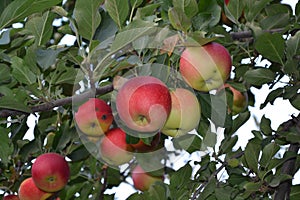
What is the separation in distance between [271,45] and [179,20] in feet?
1.32

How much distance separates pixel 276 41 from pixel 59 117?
934 millimetres

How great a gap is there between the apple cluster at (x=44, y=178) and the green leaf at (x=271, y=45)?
2.63 feet

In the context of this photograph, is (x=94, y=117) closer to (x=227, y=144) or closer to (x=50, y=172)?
(x=50, y=172)

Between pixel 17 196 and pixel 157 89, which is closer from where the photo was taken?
pixel 157 89

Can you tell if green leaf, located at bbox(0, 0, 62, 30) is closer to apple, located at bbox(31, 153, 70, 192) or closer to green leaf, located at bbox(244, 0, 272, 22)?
apple, located at bbox(31, 153, 70, 192)

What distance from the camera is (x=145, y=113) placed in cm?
134

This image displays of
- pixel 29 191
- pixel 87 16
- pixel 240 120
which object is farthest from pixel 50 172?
pixel 240 120

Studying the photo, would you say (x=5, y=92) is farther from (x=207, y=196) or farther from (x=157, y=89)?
(x=207, y=196)

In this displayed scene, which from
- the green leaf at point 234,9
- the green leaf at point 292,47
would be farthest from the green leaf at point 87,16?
the green leaf at point 292,47

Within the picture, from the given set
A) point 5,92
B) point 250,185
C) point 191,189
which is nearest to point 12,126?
point 5,92

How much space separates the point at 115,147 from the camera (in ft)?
5.62

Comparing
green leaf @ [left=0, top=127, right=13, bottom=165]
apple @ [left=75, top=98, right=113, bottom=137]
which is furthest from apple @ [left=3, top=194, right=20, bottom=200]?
apple @ [left=75, top=98, right=113, bottom=137]

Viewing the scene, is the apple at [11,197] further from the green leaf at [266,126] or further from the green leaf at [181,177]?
the green leaf at [266,126]

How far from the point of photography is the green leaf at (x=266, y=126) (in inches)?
74.9
